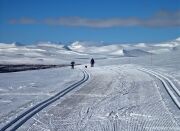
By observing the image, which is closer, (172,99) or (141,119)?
(141,119)

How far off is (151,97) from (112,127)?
20.4ft

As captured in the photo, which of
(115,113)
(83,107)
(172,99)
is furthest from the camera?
(172,99)

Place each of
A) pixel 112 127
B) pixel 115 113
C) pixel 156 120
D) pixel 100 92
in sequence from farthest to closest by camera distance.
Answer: pixel 100 92 → pixel 115 113 → pixel 156 120 → pixel 112 127

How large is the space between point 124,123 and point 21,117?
9.17 feet

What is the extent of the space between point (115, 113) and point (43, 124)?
2.64 metres

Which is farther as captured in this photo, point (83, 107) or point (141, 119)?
point (83, 107)

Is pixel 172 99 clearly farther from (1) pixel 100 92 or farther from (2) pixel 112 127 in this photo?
(2) pixel 112 127

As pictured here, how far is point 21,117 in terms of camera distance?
1106 centimetres

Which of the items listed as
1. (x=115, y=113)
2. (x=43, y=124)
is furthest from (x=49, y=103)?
(x=43, y=124)

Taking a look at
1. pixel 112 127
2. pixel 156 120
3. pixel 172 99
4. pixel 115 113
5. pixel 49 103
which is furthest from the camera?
pixel 172 99

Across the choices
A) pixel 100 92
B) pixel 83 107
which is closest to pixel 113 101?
pixel 83 107

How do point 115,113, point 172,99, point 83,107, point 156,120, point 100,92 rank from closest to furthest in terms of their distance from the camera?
point 156,120, point 115,113, point 83,107, point 172,99, point 100,92

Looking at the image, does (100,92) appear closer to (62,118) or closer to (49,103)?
(49,103)

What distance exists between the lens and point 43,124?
10.2m
